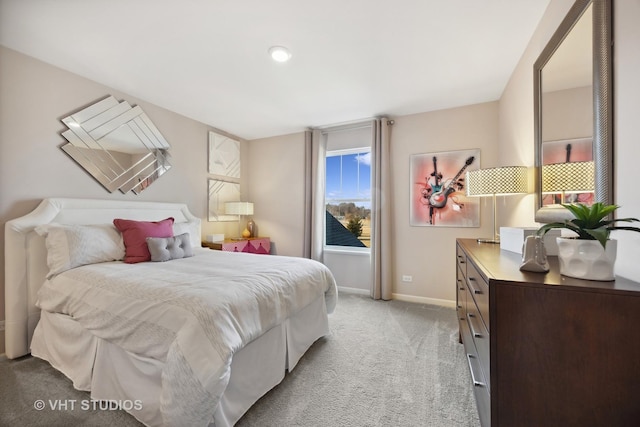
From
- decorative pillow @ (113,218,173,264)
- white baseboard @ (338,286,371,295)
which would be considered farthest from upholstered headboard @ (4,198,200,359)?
white baseboard @ (338,286,371,295)

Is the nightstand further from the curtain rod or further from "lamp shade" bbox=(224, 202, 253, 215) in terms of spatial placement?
the curtain rod

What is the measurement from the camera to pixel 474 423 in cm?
148

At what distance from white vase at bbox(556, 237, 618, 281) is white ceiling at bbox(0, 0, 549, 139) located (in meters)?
1.70

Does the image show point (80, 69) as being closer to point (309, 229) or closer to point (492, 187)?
point (309, 229)

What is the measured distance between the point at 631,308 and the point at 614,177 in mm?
643

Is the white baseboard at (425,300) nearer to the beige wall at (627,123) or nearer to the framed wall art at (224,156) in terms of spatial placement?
the beige wall at (627,123)

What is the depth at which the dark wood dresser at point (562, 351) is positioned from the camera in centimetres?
85

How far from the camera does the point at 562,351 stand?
2.97ft

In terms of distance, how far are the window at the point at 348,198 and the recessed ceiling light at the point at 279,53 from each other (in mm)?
2006

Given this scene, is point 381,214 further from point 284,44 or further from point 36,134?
point 36,134

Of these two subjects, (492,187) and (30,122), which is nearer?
(492,187)

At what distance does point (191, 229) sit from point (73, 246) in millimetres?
1243

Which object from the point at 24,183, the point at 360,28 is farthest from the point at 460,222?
the point at 24,183

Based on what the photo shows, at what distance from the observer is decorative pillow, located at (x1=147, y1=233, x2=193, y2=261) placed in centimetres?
238
